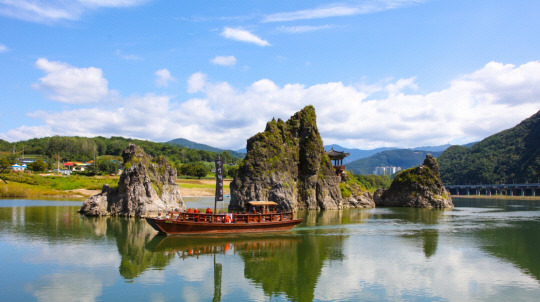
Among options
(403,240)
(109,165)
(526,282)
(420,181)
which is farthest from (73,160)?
(526,282)

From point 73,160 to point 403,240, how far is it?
634 ft

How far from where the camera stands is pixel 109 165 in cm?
14562

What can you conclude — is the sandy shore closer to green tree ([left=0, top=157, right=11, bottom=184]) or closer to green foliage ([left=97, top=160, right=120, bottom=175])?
green foliage ([left=97, top=160, right=120, bottom=175])

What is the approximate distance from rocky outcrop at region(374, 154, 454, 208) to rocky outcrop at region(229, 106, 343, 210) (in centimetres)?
2871

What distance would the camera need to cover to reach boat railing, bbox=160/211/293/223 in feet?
129

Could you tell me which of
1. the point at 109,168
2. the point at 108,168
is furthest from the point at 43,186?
the point at 108,168

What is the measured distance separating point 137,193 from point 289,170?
116ft

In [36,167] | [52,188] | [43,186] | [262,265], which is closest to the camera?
[262,265]

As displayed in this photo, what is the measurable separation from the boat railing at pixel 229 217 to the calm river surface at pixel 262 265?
1.84 m

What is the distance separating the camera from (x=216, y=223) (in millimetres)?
39219

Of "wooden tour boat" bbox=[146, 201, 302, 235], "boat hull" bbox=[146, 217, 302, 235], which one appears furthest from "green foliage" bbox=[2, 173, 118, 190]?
"boat hull" bbox=[146, 217, 302, 235]

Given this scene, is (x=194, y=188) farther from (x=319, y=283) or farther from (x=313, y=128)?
(x=319, y=283)

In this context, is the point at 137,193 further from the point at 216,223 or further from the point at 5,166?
the point at 5,166

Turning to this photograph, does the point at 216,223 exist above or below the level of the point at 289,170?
below
